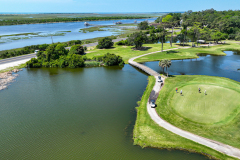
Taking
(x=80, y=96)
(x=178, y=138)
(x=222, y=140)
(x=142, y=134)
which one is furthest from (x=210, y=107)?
(x=80, y=96)

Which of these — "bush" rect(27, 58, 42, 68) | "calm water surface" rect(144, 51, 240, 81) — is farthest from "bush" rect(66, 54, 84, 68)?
"calm water surface" rect(144, 51, 240, 81)

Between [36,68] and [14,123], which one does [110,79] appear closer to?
[14,123]

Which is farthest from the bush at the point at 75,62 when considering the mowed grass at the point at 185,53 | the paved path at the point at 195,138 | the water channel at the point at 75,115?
the paved path at the point at 195,138

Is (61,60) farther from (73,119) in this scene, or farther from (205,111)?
(205,111)

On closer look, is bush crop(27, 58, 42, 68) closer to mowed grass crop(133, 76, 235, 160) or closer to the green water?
the green water

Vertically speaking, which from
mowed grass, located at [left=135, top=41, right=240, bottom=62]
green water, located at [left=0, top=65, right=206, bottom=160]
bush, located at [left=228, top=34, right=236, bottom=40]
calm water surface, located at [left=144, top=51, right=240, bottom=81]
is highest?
bush, located at [left=228, top=34, right=236, bottom=40]

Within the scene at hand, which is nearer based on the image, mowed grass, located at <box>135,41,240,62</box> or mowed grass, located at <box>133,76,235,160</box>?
mowed grass, located at <box>133,76,235,160</box>

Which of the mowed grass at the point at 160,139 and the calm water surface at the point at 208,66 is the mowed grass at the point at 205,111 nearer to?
the mowed grass at the point at 160,139
